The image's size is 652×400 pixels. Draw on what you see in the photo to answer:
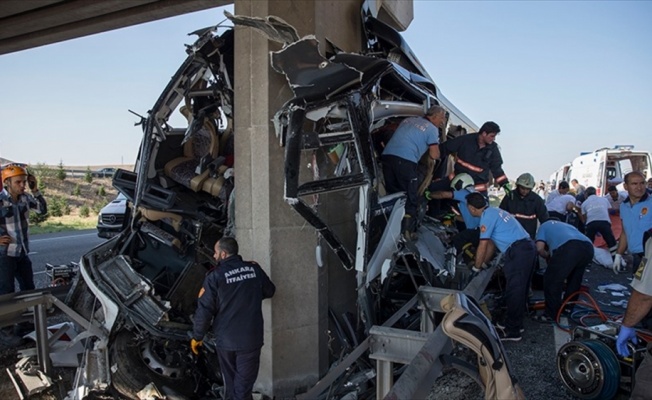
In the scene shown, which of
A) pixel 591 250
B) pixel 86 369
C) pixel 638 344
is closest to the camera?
pixel 638 344

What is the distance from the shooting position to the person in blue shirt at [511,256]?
475 cm

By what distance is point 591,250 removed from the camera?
537 cm

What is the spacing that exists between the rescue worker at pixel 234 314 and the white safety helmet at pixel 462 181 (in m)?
3.30

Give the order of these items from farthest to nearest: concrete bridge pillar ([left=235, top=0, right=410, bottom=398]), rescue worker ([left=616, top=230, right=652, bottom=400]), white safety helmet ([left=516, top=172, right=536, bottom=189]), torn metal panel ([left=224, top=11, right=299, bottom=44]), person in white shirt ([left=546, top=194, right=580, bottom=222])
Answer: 1. person in white shirt ([left=546, top=194, right=580, bottom=222])
2. white safety helmet ([left=516, top=172, right=536, bottom=189])
3. concrete bridge pillar ([left=235, top=0, right=410, bottom=398])
4. torn metal panel ([left=224, top=11, right=299, bottom=44])
5. rescue worker ([left=616, top=230, right=652, bottom=400])

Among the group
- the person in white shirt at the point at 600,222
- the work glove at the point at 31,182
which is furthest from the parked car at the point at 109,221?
the person in white shirt at the point at 600,222

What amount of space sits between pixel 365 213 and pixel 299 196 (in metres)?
0.56

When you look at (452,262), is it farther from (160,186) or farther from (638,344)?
(160,186)

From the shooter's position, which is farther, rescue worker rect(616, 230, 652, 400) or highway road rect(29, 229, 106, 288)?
highway road rect(29, 229, 106, 288)

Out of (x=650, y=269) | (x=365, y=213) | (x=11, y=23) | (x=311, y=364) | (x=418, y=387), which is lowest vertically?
(x=311, y=364)

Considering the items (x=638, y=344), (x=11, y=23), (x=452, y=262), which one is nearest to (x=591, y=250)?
(x=452, y=262)

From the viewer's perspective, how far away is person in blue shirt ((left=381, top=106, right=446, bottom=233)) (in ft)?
16.0

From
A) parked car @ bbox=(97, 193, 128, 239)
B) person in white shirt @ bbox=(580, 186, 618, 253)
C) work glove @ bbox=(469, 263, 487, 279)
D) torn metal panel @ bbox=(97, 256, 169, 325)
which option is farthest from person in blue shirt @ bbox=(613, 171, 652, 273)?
parked car @ bbox=(97, 193, 128, 239)

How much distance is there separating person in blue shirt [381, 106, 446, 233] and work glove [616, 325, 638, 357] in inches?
80.5

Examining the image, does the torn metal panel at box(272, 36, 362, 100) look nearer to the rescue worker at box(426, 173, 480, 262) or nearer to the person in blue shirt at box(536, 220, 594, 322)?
the rescue worker at box(426, 173, 480, 262)
